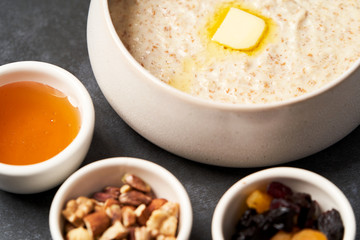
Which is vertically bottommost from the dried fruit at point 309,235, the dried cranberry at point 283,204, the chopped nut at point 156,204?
the chopped nut at point 156,204

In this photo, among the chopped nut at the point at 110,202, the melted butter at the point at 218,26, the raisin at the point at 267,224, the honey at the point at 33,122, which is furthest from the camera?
the melted butter at the point at 218,26

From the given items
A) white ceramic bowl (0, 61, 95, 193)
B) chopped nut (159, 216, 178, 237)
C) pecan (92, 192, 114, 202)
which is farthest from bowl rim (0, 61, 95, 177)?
chopped nut (159, 216, 178, 237)

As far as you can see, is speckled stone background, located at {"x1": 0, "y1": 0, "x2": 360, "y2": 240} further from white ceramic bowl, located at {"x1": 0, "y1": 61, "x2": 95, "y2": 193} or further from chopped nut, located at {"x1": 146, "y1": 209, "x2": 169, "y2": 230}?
chopped nut, located at {"x1": 146, "y1": 209, "x2": 169, "y2": 230}

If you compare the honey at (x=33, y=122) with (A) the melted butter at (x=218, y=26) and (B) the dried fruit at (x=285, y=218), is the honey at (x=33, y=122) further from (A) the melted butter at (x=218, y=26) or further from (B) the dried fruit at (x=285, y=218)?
(B) the dried fruit at (x=285, y=218)

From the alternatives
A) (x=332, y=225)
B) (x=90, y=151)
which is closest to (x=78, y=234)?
(x=90, y=151)

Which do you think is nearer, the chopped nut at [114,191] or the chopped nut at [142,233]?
the chopped nut at [142,233]

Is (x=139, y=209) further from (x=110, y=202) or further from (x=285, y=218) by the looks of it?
(x=285, y=218)

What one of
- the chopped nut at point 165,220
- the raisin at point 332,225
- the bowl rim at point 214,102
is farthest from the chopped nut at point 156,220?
the raisin at point 332,225
